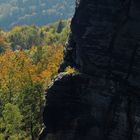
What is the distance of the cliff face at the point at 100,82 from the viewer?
3145 inches

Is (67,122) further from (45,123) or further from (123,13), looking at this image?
(123,13)

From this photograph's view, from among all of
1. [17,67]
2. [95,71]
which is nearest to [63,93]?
[95,71]

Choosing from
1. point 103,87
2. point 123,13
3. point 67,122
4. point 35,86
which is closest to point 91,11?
point 123,13

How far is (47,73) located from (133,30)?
4572 cm

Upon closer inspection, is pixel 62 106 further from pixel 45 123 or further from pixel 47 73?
pixel 47 73

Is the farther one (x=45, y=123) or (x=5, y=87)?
(x=5, y=87)

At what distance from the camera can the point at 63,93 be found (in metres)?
87.4

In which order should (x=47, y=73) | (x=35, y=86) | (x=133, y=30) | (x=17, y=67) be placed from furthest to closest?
1. (x=17, y=67)
2. (x=47, y=73)
3. (x=35, y=86)
4. (x=133, y=30)

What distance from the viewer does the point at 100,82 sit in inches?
3302

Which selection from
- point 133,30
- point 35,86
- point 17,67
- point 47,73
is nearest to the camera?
point 133,30

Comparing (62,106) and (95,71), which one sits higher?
(95,71)

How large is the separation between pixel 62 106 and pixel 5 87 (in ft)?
126

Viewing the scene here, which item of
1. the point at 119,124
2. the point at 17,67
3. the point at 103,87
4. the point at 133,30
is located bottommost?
the point at 17,67

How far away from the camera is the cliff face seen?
79.9 m
